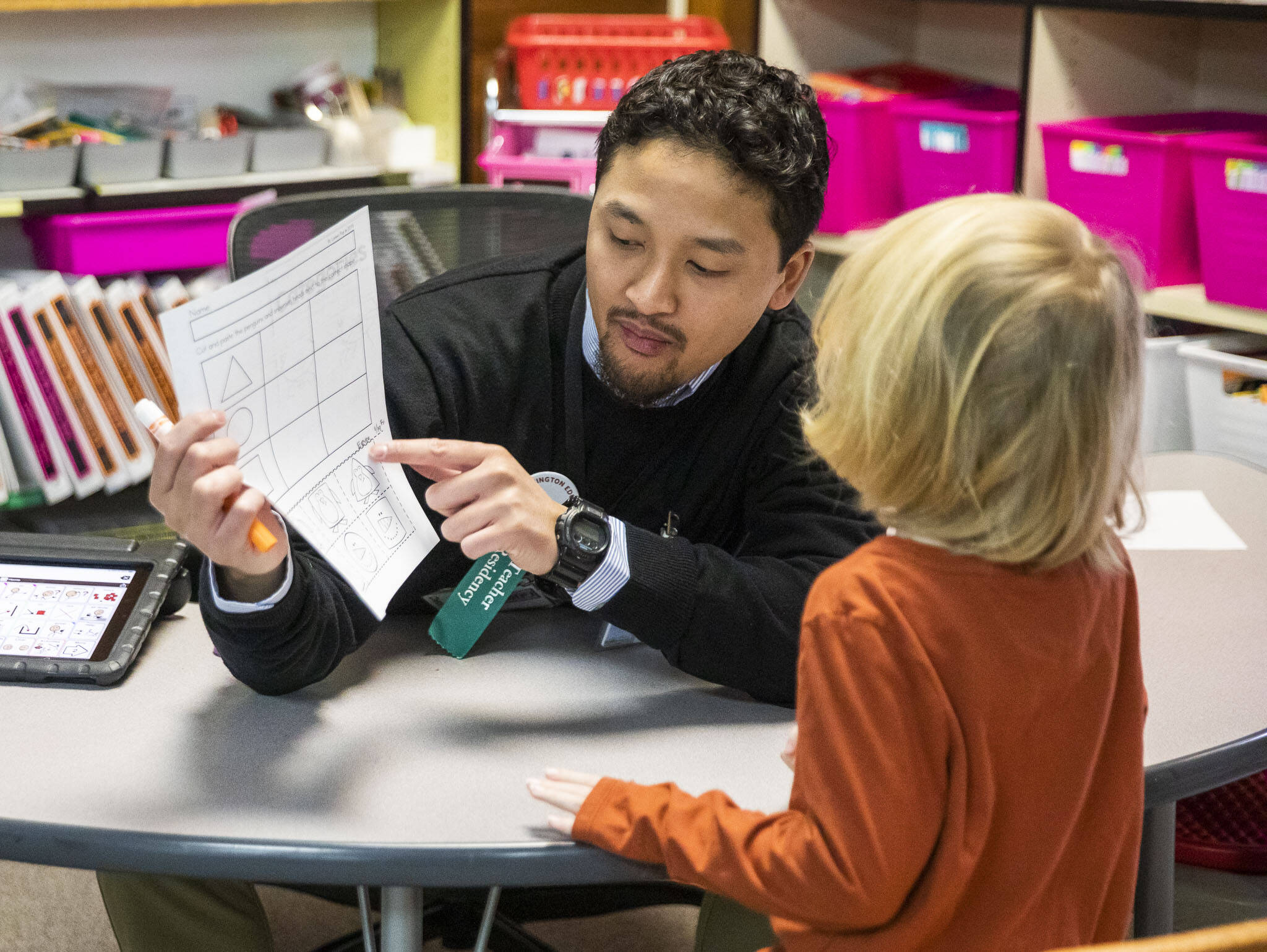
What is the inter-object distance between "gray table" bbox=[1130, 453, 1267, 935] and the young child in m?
0.21

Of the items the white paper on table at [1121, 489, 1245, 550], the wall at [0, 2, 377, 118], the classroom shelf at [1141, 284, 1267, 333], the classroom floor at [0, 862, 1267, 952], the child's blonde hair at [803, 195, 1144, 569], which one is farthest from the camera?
the wall at [0, 2, 377, 118]

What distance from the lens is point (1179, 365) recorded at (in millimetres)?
2223

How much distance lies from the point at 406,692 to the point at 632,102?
22.3 inches

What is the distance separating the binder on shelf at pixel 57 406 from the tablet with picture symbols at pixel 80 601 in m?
1.19

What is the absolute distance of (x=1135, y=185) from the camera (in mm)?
2154

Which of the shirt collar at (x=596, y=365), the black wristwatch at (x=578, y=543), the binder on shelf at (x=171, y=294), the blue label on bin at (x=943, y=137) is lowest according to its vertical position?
the black wristwatch at (x=578, y=543)

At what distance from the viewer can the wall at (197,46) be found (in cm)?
249

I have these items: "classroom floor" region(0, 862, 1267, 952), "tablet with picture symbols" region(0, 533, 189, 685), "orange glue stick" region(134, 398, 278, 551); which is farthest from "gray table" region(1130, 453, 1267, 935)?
"tablet with picture symbols" region(0, 533, 189, 685)

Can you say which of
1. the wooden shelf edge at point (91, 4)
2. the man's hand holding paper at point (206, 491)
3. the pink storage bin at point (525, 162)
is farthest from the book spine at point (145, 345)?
the man's hand holding paper at point (206, 491)

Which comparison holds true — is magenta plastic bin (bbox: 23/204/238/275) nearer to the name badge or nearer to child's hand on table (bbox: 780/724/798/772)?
the name badge

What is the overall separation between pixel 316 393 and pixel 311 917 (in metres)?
1.17

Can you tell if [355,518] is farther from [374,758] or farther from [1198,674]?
[1198,674]

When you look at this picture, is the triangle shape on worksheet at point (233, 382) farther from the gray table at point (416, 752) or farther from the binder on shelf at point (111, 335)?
the binder on shelf at point (111, 335)

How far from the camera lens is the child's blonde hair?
74 centimetres
